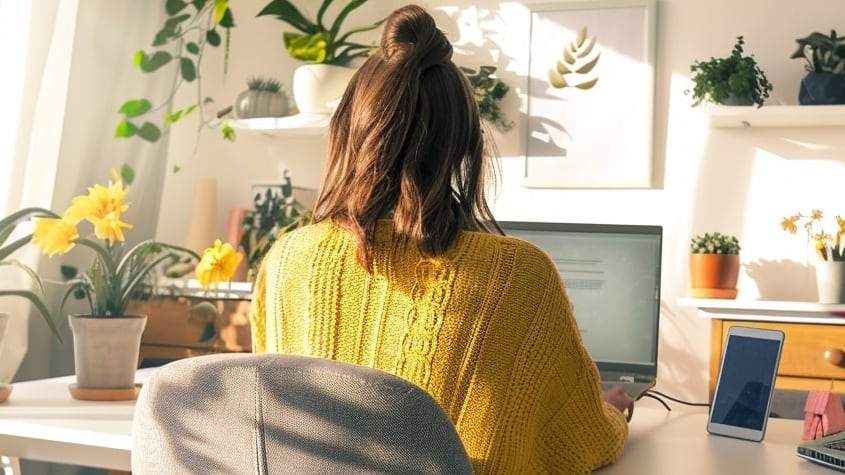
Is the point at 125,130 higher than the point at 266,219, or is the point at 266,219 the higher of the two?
the point at 125,130

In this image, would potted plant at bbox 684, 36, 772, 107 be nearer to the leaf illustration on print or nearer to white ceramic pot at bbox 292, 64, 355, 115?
the leaf illustration on print

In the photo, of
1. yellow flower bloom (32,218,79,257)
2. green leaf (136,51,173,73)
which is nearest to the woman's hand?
yellow flower bloom (32,218,79,257)

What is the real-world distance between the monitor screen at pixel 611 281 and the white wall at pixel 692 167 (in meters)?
1.20

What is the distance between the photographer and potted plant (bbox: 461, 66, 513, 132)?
3502 mm

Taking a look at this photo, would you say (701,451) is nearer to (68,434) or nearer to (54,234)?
(68,434)

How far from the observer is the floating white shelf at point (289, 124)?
131 inches

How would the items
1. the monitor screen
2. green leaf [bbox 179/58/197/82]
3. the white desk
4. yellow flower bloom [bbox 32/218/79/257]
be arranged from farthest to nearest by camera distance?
green leaf [bbox 179/58/197/82]
the monitor screen
yellow flower bloom [bbox 32/218/79/257]
the white desk

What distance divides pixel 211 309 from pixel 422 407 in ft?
7.50

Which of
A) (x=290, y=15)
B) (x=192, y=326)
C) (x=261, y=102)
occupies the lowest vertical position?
(x=192, y=326)

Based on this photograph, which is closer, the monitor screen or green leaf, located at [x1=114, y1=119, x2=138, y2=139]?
the monitor screen

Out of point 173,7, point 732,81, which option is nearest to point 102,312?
point 173,7

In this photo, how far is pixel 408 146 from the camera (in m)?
1.27

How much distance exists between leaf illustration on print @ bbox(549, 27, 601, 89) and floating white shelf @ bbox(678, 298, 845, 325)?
0.82 meters

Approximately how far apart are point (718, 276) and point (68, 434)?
2.15 m
